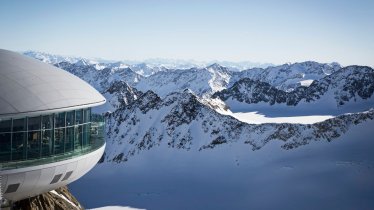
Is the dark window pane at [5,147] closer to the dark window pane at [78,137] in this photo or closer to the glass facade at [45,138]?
the glass facade at [45,138]

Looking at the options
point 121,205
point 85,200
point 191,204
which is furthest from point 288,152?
point 85,200

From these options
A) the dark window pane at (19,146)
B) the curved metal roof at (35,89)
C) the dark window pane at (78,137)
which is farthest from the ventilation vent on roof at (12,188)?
the dark window pane at (78,137)

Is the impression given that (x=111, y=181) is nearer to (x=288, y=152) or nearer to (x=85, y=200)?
(x=85, y=200)

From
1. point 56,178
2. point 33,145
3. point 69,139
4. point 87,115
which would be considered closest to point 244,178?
point 87,115

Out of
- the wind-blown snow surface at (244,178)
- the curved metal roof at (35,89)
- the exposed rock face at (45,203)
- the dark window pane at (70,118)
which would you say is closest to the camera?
the curved metal roof at (35,89)

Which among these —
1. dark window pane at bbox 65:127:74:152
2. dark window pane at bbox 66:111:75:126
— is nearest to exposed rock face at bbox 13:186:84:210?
dark window pane at bbox 65:127:74:152

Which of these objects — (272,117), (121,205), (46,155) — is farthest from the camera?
(272,117)
